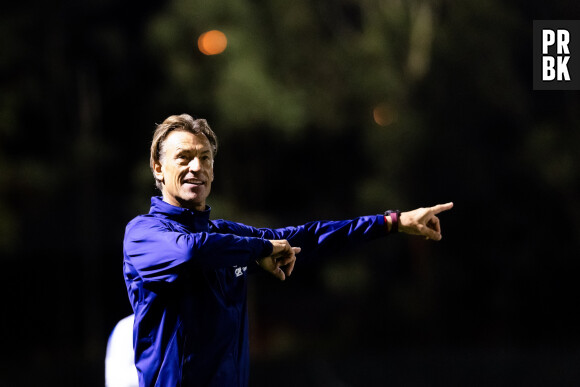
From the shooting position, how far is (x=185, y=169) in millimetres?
2811

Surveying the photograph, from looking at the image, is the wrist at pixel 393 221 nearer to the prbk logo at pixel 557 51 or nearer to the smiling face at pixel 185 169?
the smiling face at pixel 185 169

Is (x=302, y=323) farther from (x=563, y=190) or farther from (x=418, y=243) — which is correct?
(x=563, y=190)

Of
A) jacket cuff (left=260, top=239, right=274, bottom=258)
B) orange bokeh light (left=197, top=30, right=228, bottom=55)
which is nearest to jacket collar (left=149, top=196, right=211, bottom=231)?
jacket cuff (left=260, top=239, right=274, bottom=258)

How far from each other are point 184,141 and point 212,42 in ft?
28.1

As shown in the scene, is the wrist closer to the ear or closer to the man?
the man

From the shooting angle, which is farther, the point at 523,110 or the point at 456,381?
the point at 523,110

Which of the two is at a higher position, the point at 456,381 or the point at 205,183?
the point at 205,183

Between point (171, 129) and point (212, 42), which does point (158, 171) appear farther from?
point (212, 42)

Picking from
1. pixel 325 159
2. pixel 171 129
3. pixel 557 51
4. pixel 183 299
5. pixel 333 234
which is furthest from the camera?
pixel 325 159

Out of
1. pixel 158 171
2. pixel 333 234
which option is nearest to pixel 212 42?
pixel 333 234

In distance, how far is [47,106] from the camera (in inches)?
448

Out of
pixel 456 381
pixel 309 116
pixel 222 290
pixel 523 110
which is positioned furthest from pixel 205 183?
pixel 523 110

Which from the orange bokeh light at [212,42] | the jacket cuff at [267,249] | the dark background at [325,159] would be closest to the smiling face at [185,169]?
the jacket cuff at [267,249]

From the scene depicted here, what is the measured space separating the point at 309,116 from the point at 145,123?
7.92ft
